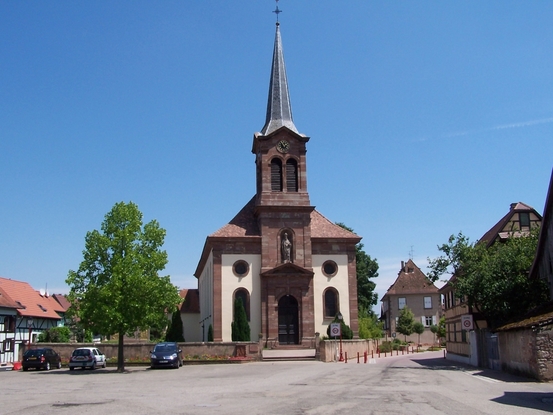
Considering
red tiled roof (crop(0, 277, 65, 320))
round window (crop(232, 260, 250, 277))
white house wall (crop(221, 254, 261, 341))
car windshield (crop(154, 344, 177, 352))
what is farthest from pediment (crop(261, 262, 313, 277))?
red tiled roof (crop(0, 277, 65, 320))

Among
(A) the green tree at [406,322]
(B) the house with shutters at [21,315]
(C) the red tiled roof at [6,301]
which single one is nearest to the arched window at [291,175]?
(B) the house with shutters at [21,315]

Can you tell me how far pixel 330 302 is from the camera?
4753 centimetres

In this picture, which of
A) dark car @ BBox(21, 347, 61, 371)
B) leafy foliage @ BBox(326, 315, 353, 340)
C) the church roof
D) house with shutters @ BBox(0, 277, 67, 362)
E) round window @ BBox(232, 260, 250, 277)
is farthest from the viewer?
house with shutters @ BBox(0, 277, 67, 362)

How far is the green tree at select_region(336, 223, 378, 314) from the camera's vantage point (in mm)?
73188

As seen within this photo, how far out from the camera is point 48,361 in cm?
3469

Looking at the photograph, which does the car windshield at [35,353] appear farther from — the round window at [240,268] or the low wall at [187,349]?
the round window at [240,268]

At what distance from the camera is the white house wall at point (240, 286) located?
4556 centimetres

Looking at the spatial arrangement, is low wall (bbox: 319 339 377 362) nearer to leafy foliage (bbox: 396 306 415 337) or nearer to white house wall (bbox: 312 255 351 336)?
white house wall (bbox: 312 255 351 336)

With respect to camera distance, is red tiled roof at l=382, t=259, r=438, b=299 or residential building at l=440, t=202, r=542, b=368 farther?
red tiled roof at l=382, t=259, r=438, b=299

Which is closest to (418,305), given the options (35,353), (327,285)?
(327,285)

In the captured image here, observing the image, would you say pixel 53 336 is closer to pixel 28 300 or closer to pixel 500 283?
pixel 28 300

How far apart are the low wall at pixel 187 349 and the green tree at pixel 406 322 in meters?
36.8

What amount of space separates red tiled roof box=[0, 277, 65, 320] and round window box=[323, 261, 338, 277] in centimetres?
2532

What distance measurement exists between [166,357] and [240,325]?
39.7 feet
